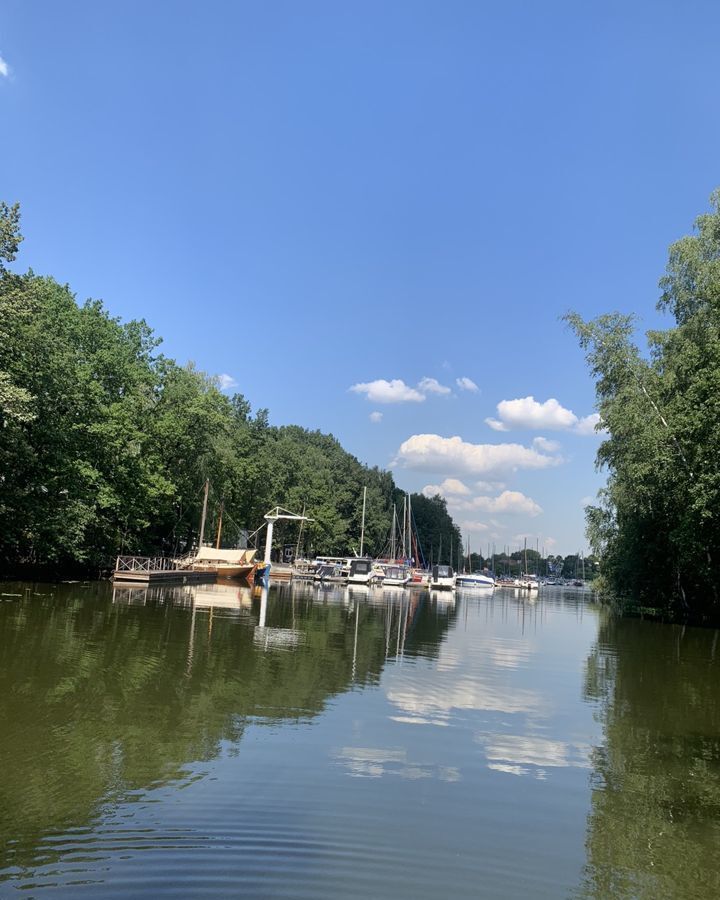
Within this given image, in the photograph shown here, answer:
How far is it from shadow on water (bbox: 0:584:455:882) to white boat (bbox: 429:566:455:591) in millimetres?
50203

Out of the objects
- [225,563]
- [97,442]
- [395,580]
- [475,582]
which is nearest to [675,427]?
[97,442]

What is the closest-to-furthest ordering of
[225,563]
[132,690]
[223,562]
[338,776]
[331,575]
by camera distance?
1. [338,776]
2. [132,690]
3. [225,563]
4. [223,562]
5. [331,575]

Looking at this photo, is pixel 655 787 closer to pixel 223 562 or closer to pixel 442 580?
pixel 223 562

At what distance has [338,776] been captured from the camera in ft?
26.5

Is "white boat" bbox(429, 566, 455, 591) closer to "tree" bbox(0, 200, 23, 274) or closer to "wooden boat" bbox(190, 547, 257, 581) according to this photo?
"wooden boat" bbox(190, 547, 257, 581)

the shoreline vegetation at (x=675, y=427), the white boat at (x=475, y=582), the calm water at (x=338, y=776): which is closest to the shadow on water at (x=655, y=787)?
the calm water at (x=338, y=776)

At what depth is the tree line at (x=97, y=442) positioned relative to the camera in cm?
3191

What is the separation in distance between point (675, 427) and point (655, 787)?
24.4 metres

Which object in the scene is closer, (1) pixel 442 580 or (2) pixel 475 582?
(1) pixel 442 580

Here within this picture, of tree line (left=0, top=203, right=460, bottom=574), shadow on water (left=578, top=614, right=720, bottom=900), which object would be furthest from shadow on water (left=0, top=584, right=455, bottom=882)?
tree line (left=0, top=203, right=460, bottom=574)

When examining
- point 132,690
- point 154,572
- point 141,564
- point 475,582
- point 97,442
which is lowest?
point 475,582

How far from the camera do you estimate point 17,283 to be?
2964 centimetres

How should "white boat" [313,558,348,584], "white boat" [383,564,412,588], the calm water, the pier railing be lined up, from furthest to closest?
"white boat" [383,564,412,588] → "white boat" [313,558,348,584] → the pier railing → the calm water

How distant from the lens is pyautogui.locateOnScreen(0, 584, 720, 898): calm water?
5.63 meters
